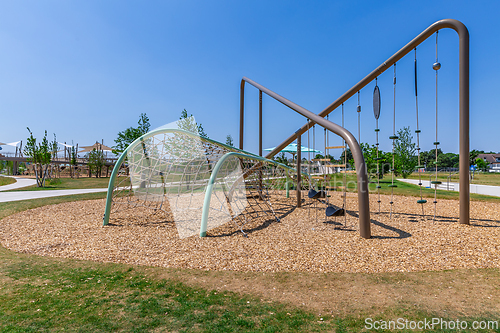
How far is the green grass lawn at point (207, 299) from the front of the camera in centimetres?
316

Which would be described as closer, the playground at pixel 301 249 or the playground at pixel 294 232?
the playground at pixel 301 249

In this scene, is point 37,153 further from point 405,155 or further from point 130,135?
point 405,155

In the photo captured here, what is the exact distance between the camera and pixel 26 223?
8.79 metres

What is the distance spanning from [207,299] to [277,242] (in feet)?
10.6

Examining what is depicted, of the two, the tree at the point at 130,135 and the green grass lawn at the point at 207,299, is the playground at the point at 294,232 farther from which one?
the tree at the point at 130,135

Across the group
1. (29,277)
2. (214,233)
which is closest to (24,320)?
(29,277)

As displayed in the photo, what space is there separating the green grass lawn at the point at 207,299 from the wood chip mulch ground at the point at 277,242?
1.61ft

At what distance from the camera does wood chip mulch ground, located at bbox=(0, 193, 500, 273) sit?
17.2 ft

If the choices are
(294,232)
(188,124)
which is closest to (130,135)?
(188,124)

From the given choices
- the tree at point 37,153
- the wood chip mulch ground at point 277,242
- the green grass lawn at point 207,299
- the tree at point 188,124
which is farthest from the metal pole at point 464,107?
the tree at point 37,153

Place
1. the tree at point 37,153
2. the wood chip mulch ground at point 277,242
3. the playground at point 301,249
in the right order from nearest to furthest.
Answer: the playground at point 301,249, the wood chip mulch ground at point 277,242, the tree at point 37,153

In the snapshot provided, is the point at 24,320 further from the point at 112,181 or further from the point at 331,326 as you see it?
the point at 112,181

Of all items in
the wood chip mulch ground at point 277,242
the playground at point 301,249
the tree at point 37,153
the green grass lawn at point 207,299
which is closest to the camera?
the green grass lawn at point 207,299

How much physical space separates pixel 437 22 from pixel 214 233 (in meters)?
9.09
